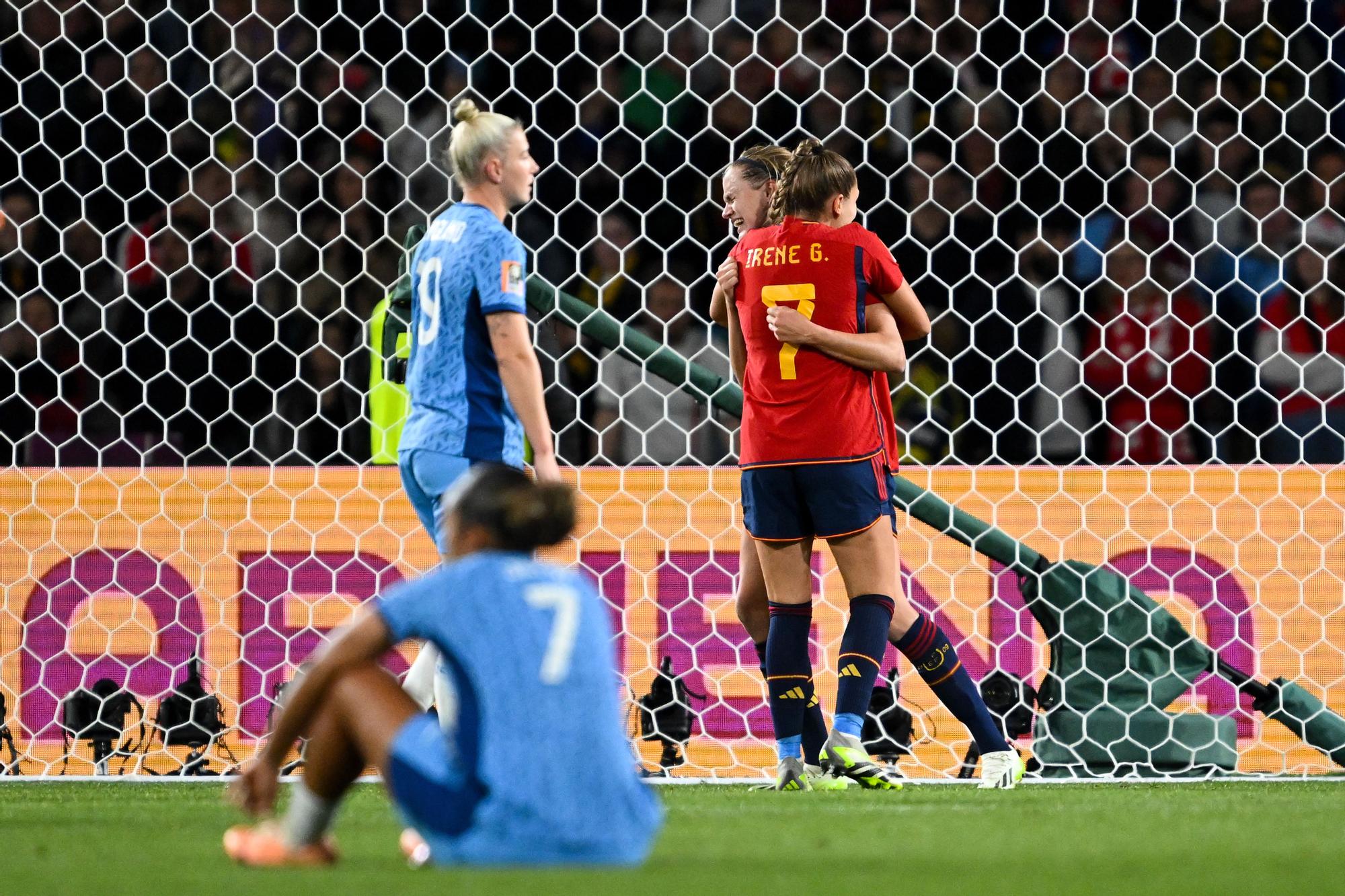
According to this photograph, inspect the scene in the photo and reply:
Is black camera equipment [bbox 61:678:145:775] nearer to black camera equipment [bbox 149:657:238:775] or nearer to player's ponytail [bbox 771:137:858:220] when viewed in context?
black camera equipment [bbox 149:657:238:775]

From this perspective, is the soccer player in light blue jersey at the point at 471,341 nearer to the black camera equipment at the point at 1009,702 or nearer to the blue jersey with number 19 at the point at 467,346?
the blue jersey with number 19 at the point at 467,346

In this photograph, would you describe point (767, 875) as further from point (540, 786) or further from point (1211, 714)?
point (1211, 714)

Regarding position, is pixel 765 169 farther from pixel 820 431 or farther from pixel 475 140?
pixel 475 140

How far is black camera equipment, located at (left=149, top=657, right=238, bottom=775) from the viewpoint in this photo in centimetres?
482

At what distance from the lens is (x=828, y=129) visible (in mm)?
6703

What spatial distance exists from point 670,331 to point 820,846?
3.55m

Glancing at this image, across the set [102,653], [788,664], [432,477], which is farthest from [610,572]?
[432,477]

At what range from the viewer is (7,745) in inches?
192

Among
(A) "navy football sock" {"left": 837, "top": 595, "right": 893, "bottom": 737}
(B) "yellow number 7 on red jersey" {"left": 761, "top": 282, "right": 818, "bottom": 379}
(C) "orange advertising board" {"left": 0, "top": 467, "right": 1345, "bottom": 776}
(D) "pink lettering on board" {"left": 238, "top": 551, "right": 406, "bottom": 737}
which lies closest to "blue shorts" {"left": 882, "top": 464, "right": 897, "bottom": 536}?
(A) "navy football sock" {"left": 837, "top": 595, "right": 893, "bottom": 737}

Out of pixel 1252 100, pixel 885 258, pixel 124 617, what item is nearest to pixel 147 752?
pixel 124 617

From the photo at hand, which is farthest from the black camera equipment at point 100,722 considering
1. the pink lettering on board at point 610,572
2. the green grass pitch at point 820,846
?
the pink lettering on board at point 610,572

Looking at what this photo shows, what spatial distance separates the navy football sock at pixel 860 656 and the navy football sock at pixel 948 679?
23 centimetres

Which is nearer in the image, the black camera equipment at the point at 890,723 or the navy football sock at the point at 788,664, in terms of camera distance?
the navy football sock at the point at 788,664

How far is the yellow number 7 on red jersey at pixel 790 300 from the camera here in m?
4.10
